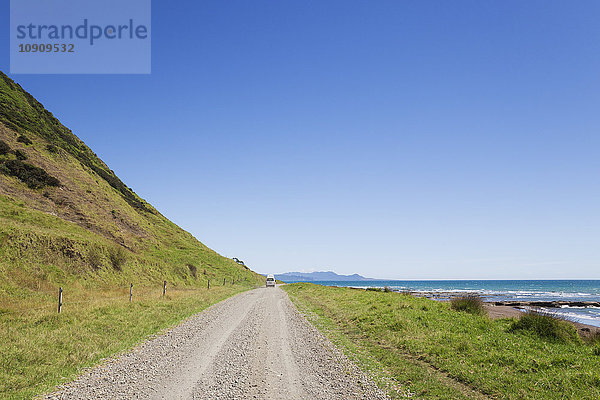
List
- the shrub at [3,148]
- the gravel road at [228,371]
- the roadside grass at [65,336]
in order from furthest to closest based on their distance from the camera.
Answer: the shrub at [3,148], the roadside grass at [65,336], the gravel road at [228,371]

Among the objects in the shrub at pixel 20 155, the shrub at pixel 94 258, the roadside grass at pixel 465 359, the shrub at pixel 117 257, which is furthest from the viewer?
the shrub at pixel 20 155

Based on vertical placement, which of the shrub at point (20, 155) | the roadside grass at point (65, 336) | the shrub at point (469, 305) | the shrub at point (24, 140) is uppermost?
the shrub at point (24, 140)

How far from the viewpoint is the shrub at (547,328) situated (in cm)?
1359

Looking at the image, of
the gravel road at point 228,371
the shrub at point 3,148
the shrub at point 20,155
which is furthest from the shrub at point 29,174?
the gravel road at point 228,371

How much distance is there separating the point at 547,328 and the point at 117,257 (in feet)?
129

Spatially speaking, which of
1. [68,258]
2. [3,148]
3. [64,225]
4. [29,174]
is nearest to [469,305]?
[68,258]

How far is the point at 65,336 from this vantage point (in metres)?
13.6

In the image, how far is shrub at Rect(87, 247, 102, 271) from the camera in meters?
33.8

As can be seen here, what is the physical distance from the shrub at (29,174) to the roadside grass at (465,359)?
46.8 metres

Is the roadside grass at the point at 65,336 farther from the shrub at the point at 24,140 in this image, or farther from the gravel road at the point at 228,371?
the shrub at the point at 24,140

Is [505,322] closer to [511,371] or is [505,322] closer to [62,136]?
[511,371]

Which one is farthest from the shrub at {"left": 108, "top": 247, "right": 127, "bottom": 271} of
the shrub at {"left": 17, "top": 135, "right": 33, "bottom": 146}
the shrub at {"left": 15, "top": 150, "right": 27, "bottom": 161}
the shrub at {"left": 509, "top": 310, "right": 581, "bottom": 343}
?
the shrub at {"left": 509, "top": 310, "right": 581, "bottom": 343}

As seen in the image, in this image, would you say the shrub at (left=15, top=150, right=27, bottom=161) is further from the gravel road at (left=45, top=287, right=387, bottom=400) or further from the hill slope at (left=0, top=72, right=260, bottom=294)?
the gravel road at (left=45, top=287, right=387, bottom=400)

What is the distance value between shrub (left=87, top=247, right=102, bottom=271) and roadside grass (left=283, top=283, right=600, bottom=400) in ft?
87.1
